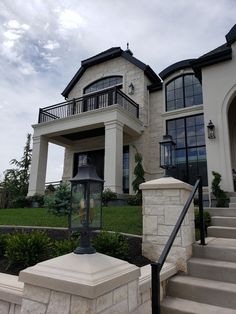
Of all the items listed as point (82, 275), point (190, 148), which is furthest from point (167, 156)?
point (190, 148)

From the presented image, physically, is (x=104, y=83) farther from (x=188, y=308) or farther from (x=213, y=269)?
(x=188, y=308)

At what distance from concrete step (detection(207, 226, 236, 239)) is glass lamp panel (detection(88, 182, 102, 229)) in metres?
2.80

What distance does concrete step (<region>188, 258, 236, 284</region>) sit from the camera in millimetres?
3011

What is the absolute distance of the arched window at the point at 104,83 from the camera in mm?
13688

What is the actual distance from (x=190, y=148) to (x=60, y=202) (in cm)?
769

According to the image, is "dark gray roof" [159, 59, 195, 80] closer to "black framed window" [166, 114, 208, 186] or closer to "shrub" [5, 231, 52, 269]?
"black framed window" [166, 114, 208, 186]

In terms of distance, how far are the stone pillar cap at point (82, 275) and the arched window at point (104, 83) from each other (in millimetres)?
12528

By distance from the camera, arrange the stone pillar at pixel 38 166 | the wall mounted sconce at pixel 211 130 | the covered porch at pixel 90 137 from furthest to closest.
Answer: the stone pillar at pixel 38 166, the covered porch at pixel 90 137, the wall mounted sconce at pixel 211 130

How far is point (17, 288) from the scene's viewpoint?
2.51 metres

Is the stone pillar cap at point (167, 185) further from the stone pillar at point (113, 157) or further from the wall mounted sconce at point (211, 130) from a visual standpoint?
the stone pillar at point (113, 157)

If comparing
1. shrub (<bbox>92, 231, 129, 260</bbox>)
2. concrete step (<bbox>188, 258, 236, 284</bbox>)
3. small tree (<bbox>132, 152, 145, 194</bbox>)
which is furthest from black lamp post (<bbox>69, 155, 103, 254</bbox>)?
small tree (<bbox>132, 152, 145, 194</bbox>)

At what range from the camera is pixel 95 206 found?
7.52ft

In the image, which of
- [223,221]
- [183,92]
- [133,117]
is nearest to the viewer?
[223,221]

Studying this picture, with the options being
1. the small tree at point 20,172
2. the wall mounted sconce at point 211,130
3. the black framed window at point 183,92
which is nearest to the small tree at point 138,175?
the black framed window at point 183,92
